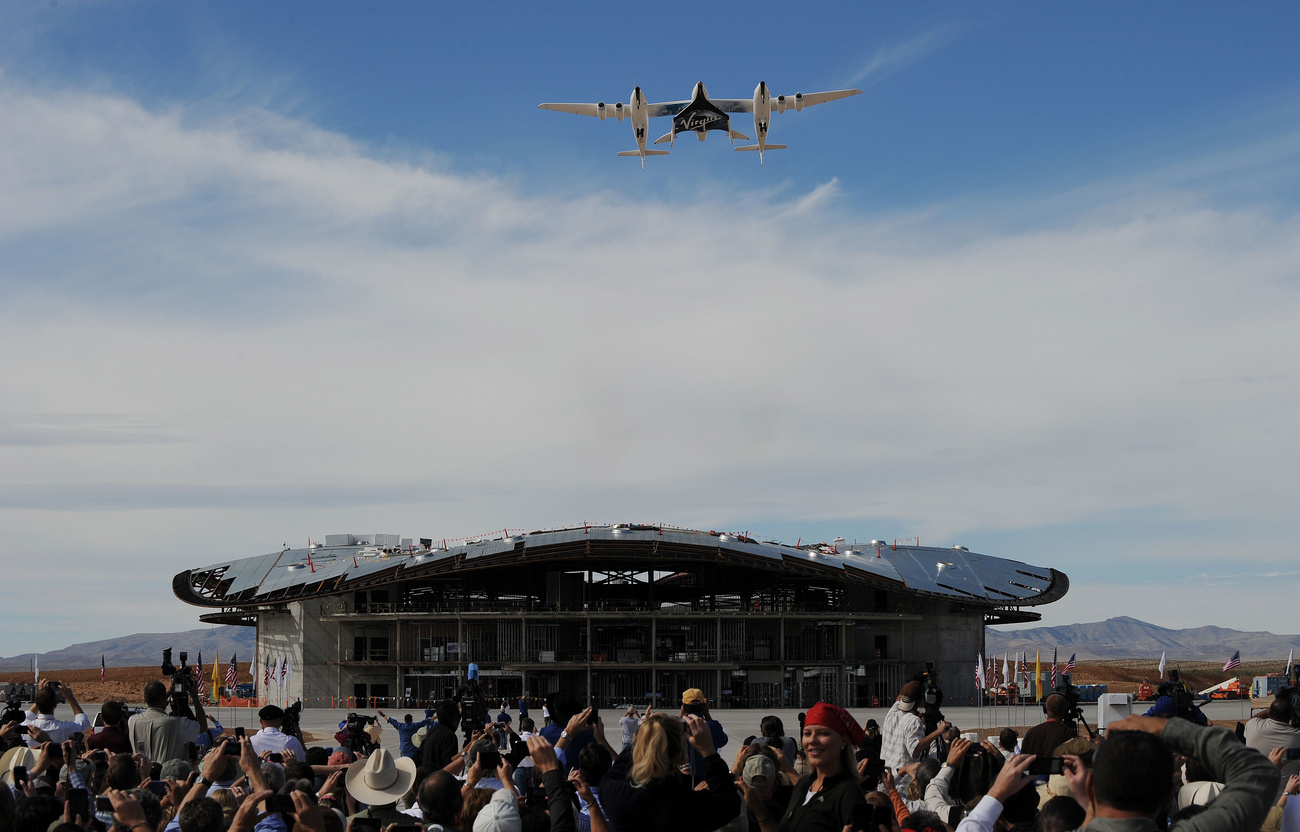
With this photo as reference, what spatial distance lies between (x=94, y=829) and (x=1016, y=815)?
5.92 m

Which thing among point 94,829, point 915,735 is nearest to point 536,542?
point 915,735

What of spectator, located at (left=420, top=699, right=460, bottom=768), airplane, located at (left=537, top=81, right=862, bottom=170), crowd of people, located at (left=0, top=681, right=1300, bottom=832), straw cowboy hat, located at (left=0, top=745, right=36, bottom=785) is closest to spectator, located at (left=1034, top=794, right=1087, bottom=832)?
crowd of people, located at (left=0, top=681, right=1300, bottom=832)

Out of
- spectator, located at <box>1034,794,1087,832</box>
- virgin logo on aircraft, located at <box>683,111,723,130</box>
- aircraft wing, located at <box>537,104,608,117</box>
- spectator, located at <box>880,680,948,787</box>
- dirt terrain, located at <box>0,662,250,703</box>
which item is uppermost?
aircraft wing, located at <box>537,104,608,117</box>

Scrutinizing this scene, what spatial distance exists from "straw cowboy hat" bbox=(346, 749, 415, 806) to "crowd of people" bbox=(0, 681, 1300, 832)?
0.5 inches

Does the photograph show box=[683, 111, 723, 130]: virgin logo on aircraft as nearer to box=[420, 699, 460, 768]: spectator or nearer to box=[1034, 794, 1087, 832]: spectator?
box=[420, 699, 460, 768]: spectator

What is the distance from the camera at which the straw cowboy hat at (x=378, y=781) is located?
874 centimetres

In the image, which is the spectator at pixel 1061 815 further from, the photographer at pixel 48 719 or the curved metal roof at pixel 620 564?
the curved metal roof at pixel 620 564

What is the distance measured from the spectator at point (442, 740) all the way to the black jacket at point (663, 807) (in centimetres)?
476

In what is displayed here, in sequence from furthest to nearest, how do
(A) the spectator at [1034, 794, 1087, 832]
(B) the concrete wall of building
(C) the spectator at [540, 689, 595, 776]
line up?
(B) the concrete wall of building, (C) the spectator at [540, 689, 595, 776], (A) the spectator at [1034, 794, 1087, 832]

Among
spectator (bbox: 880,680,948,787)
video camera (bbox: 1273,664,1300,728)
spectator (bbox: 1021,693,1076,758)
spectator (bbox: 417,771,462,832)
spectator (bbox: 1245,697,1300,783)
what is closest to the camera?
spectator (bbox: 417,771,462,832)

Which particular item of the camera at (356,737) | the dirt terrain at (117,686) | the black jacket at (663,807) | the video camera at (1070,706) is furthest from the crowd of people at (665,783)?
the dirt terrain at (117,686)

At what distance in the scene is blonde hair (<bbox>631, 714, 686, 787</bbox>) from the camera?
655cm

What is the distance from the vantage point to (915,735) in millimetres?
11734

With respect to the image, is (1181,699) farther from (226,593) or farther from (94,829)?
(226,593)
